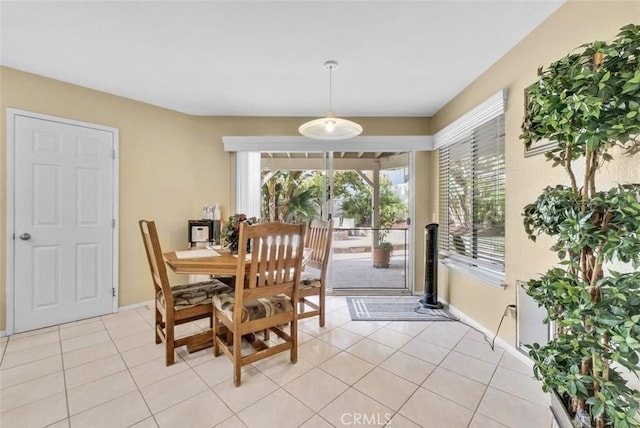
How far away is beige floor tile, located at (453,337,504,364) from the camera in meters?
2.13

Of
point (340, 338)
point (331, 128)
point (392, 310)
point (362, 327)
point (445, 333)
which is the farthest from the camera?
point (392, 310)

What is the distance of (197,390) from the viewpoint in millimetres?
1732

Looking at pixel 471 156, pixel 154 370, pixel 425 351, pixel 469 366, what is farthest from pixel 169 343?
pixel 471 156

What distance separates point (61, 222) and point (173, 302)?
180 centimetres

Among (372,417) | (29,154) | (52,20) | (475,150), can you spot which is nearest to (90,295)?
(29,154)

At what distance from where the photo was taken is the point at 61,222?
8.93ft

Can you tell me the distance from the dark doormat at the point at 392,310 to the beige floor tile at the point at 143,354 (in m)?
1.82

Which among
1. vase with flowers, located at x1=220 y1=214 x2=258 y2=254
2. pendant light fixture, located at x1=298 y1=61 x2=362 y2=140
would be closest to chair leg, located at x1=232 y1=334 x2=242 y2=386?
vase with flowers, located at x1=220 y1=214 x2=258 y2=254

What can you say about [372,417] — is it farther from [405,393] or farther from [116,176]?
[116,176]

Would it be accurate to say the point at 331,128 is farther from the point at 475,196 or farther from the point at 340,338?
the point at 340,338

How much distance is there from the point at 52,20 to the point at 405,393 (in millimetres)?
3498

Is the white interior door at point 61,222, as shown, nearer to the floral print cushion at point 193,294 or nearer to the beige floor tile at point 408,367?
the floral print cushion at point 193,294

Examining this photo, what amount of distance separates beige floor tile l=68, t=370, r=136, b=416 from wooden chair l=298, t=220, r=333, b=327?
1.31 m

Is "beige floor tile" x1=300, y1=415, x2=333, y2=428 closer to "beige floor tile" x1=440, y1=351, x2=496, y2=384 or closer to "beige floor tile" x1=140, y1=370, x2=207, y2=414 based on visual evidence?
"beige floor tile" x1=140, y1=370, x2=207, y2=414
